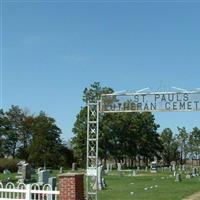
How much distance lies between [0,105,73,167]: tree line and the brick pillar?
66641 mm

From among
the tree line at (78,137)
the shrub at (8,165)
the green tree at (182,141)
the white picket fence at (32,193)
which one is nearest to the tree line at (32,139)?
the tree line at (78,137)

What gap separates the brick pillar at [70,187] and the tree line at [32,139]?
2624 inches

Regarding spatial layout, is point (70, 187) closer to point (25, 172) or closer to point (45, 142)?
point (25, 172)

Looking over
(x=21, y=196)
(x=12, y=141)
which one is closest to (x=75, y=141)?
(x=12, y=141)

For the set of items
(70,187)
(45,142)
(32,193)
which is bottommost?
(32,193)

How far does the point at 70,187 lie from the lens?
1500cm

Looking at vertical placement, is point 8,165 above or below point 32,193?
below

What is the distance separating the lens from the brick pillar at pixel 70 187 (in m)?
15.0

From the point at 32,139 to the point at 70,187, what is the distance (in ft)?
245

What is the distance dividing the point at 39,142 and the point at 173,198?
61182 millimetres

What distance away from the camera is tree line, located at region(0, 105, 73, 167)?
82.3m

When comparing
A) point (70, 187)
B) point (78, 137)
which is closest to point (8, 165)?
point (78, 137)

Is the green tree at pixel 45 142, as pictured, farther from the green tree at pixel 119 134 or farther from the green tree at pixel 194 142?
the green tree at pixel 194 142

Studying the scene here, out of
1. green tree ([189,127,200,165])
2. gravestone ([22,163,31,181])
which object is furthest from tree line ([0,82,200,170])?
gravestone ([22,163,31,181])
